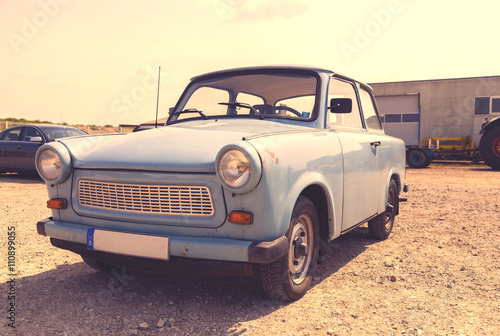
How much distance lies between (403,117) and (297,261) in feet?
56.0

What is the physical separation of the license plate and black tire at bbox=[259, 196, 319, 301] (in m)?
0.63

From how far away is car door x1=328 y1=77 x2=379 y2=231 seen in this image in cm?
356

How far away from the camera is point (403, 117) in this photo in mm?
18672

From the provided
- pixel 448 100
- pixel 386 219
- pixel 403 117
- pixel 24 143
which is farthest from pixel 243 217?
pixel 448 100

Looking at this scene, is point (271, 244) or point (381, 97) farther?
point (381, 97)

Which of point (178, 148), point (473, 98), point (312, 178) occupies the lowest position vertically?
point (312, 178)

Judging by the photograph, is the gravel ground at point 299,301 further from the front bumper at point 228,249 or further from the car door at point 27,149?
the car door at point 27,149

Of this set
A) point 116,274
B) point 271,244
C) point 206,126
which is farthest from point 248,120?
point 116,274

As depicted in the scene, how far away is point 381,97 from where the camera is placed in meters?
19.0

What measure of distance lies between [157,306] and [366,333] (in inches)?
53.3

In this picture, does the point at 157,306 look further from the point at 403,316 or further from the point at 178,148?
the point at 403,316

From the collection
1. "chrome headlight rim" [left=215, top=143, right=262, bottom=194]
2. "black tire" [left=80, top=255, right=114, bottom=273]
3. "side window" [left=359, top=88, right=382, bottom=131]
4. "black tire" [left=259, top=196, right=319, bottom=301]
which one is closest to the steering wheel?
"black tire" [left=259, top=196, right=319, bottom=301]

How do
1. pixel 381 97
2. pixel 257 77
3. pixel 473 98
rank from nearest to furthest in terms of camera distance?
pixel 257 77, pixel 473 98, pixel 381 97

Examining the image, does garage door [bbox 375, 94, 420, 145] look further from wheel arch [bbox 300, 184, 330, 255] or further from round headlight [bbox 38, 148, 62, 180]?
round headlight [bbox 38, 148, 62, 180]
